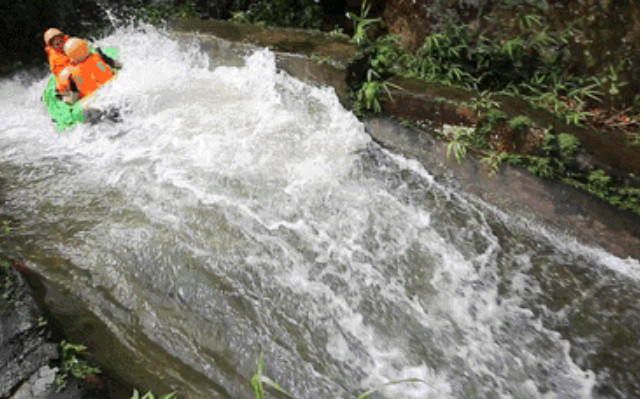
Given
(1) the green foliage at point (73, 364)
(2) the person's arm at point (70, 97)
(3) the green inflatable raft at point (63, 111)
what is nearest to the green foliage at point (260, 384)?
(1) the green foliage at point (73, 364)

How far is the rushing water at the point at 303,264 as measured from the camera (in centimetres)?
307

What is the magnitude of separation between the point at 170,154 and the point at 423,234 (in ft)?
10.7

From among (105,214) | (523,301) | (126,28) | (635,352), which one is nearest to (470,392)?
(523,301)

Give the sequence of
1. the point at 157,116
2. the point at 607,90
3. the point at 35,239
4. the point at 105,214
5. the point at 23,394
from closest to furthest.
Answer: the point at 23,394 → the point at 607,90 → the point at 35,239 → the point at 105,214 → the point at 157,116

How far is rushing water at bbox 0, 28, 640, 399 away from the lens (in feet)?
10.1

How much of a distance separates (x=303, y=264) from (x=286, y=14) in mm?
4595

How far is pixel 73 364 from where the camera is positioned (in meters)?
2.80

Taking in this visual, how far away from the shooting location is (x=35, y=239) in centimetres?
418

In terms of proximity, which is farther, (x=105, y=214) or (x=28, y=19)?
(x=28, y=19)

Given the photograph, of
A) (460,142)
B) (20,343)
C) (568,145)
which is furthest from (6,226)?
(568,145)

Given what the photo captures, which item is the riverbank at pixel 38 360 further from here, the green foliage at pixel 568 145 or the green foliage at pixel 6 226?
the green foliage at pixel 568 145

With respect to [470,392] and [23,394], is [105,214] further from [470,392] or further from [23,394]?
[470,392]

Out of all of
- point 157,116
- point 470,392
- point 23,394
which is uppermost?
point 157,116

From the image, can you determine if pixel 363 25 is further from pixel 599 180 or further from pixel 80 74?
pixel 80 74
